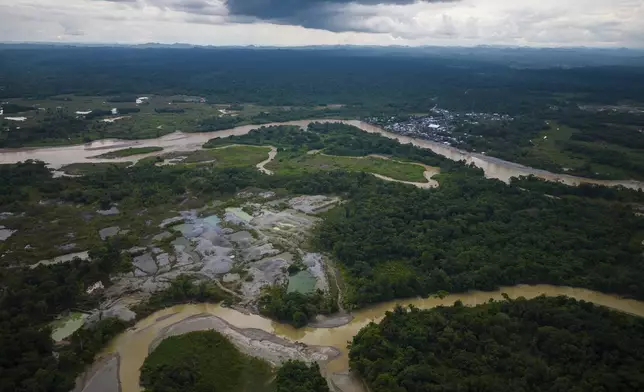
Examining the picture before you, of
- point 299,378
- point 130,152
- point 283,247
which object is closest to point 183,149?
point 130,152

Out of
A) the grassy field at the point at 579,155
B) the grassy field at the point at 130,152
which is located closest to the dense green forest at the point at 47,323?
the grassy field at the point at 130,152

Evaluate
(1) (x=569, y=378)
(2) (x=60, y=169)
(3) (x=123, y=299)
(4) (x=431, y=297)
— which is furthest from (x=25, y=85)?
(1) (x=569, y=378)

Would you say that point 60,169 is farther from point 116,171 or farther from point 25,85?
point 25,85

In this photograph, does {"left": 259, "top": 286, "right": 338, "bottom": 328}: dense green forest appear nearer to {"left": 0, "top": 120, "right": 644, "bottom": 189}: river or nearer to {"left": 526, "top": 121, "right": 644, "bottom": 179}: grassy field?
{"left": 0, "top": 120, "right": 644, "bottom": 189}: river

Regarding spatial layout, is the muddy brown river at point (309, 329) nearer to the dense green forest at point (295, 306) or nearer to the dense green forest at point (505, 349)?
the dense green forest at point (295, 306)

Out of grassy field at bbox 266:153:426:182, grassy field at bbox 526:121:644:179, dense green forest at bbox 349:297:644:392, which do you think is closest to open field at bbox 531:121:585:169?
grassy field at bbox 526:121:644:179
